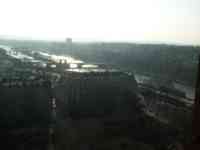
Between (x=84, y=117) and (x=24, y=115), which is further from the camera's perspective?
(x=84, y=117)

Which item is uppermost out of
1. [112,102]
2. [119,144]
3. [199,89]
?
[199,89]

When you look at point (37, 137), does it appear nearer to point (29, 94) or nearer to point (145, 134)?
point (29, 94)

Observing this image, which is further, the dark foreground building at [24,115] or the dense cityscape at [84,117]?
the dense cityscape at [84,117]

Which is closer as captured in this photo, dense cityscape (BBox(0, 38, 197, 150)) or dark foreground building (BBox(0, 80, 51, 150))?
dark foreground building (BBox(0, 80, 51, 150))

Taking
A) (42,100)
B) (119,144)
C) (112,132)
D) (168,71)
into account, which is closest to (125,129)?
(112,132)

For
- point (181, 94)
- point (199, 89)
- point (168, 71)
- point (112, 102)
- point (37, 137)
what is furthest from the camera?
point (168, 71)

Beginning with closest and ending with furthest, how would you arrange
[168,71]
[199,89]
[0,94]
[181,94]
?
[199,89]
[0,94]
[181,94]
[168,71]

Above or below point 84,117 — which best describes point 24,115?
above

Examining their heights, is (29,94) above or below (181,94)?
above

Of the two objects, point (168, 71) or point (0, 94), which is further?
point (168, 71)

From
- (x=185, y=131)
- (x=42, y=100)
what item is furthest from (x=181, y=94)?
(x=42, y=100)
